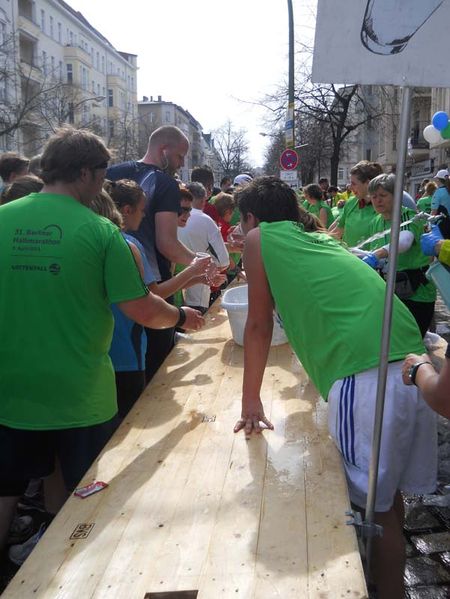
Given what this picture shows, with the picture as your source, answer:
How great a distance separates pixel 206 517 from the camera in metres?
1.71

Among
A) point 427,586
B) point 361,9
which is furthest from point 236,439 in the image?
point 361,9

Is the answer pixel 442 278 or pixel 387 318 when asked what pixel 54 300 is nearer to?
pixel 387 318

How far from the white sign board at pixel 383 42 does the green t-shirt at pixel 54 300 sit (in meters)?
0.95

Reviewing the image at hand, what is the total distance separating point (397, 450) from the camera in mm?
1981

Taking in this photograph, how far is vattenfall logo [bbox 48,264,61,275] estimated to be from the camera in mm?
1990

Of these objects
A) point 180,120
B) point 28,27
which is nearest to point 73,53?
point 28,27

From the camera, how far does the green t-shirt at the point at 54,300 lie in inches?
78.6

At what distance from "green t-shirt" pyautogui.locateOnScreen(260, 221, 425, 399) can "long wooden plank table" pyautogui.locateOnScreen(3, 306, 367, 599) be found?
1.16ft

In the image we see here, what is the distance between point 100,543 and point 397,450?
3.43ft

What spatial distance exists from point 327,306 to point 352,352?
18cm

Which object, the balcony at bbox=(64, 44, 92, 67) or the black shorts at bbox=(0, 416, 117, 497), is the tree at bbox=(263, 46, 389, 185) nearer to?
the black shorts at bbox=(0, 416, 117, 497)

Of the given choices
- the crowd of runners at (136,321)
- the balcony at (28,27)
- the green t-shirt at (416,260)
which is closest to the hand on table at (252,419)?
the crowd of runners at (136,321)

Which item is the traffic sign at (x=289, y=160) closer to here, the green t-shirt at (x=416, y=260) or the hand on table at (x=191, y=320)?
the green t-shirt at (x=416, y=260)

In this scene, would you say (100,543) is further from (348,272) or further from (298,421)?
(348,272)
